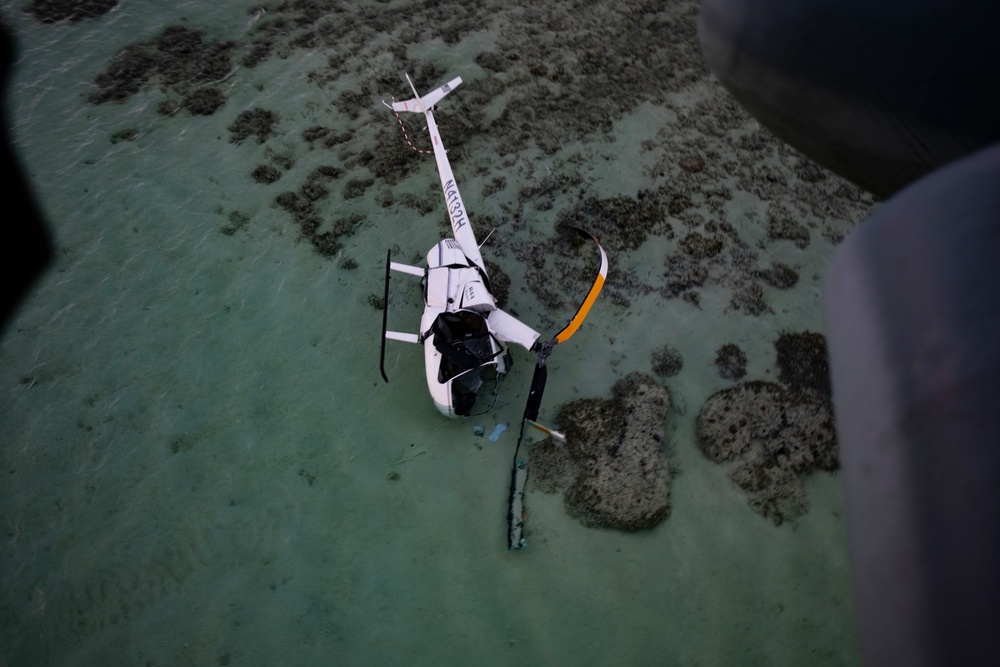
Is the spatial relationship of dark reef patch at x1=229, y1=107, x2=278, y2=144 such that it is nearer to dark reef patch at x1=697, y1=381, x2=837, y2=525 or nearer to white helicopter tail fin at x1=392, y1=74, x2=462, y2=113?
white helicopter tail fin at x1=392, y1=74, x2=462, y2=113

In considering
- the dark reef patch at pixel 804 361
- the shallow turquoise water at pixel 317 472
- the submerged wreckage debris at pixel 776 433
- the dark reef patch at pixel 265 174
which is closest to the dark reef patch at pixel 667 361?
the shallow turquoise water at pixel 317 472

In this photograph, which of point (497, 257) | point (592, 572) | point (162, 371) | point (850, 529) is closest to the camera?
point (850, 529)

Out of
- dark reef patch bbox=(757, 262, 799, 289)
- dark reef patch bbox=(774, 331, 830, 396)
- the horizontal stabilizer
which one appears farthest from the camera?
dark reef patch bbox=(757, 262, 799, 289)

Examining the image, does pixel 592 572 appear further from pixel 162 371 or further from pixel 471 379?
pixel 162 371

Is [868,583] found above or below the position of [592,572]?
above

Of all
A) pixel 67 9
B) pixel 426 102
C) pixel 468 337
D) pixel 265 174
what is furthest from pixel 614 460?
pixel 67 9

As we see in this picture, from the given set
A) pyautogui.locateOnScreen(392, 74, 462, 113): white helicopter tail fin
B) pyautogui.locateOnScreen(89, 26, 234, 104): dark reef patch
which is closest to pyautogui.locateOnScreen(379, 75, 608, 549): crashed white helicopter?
pyautogui.locateOnScreen(392, 74, 462, 113): white helicopter tail fin

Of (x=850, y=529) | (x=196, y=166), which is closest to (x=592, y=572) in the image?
(x=850, y=529)
